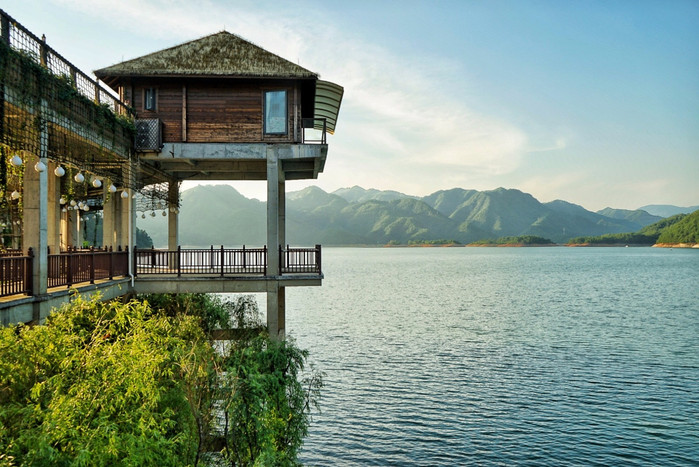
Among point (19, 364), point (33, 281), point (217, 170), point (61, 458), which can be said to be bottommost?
point (61, 458)

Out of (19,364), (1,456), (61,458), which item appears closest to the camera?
(1,456)

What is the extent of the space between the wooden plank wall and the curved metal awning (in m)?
1.78

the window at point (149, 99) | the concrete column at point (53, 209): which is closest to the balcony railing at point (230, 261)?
the concrete column at point (53, 209)

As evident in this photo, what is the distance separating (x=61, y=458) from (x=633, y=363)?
1195 inches

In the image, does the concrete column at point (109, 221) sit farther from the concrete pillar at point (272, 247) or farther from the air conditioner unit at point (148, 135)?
the concrete pillar at point (272, 247)

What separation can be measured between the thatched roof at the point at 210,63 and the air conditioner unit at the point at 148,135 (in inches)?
73.0

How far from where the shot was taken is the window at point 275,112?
21000mm

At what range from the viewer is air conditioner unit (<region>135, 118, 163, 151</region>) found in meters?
20.6

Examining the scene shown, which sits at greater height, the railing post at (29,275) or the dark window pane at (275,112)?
the dark window pane at (275,112)

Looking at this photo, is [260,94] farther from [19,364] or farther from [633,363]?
[633,363]

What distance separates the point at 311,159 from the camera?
22.2 m

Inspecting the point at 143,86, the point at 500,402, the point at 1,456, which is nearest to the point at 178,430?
the point at 1,456

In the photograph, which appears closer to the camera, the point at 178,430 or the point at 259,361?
Result: the point at 178,430

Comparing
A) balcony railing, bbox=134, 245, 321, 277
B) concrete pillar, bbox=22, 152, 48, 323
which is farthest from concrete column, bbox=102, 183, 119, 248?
concrete pillar, bbox=22, 152, 48, 323
